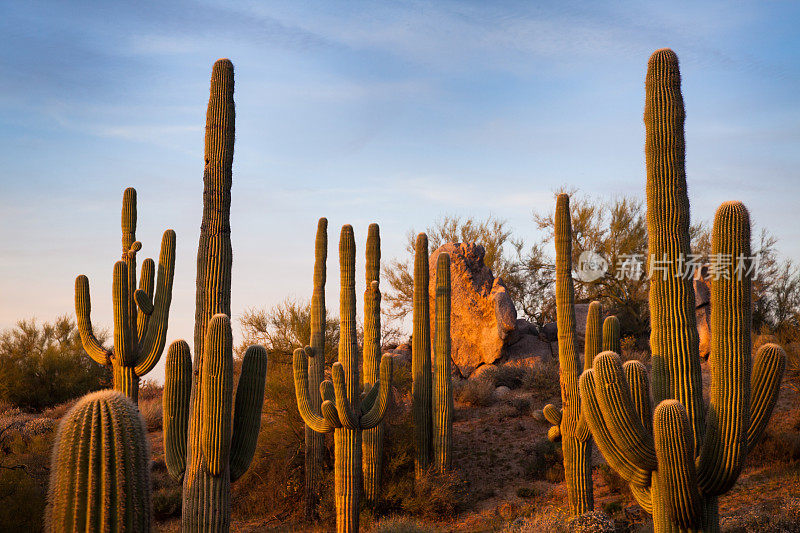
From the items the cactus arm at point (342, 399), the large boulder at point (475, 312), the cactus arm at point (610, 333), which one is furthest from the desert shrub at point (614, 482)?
the large boulder at point (475, 312)

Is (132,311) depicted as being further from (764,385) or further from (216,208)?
(764,385)

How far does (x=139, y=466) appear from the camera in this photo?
11.3ft

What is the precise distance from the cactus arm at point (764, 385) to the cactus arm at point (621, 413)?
950mm

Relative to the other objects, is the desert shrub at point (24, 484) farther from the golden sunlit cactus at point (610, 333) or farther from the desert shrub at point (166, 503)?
the golden sunlit cactus at point (610, 333)

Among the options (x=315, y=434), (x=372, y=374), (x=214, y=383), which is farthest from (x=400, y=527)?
(x=214, y=383)

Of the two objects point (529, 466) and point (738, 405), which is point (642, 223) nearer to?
point (529, 466)

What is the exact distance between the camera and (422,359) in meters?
12.8

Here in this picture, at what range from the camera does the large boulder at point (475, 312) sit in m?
19.8

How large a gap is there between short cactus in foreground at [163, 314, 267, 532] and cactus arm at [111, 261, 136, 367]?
3.76 metres

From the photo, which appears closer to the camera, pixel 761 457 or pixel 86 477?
pixel 86 477

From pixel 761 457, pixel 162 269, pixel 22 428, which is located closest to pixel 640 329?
pixel 761 457

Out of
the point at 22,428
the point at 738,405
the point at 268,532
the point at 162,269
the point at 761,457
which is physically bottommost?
the point at 268,532

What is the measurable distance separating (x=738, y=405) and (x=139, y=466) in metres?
4.95

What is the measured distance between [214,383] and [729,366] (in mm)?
4668
